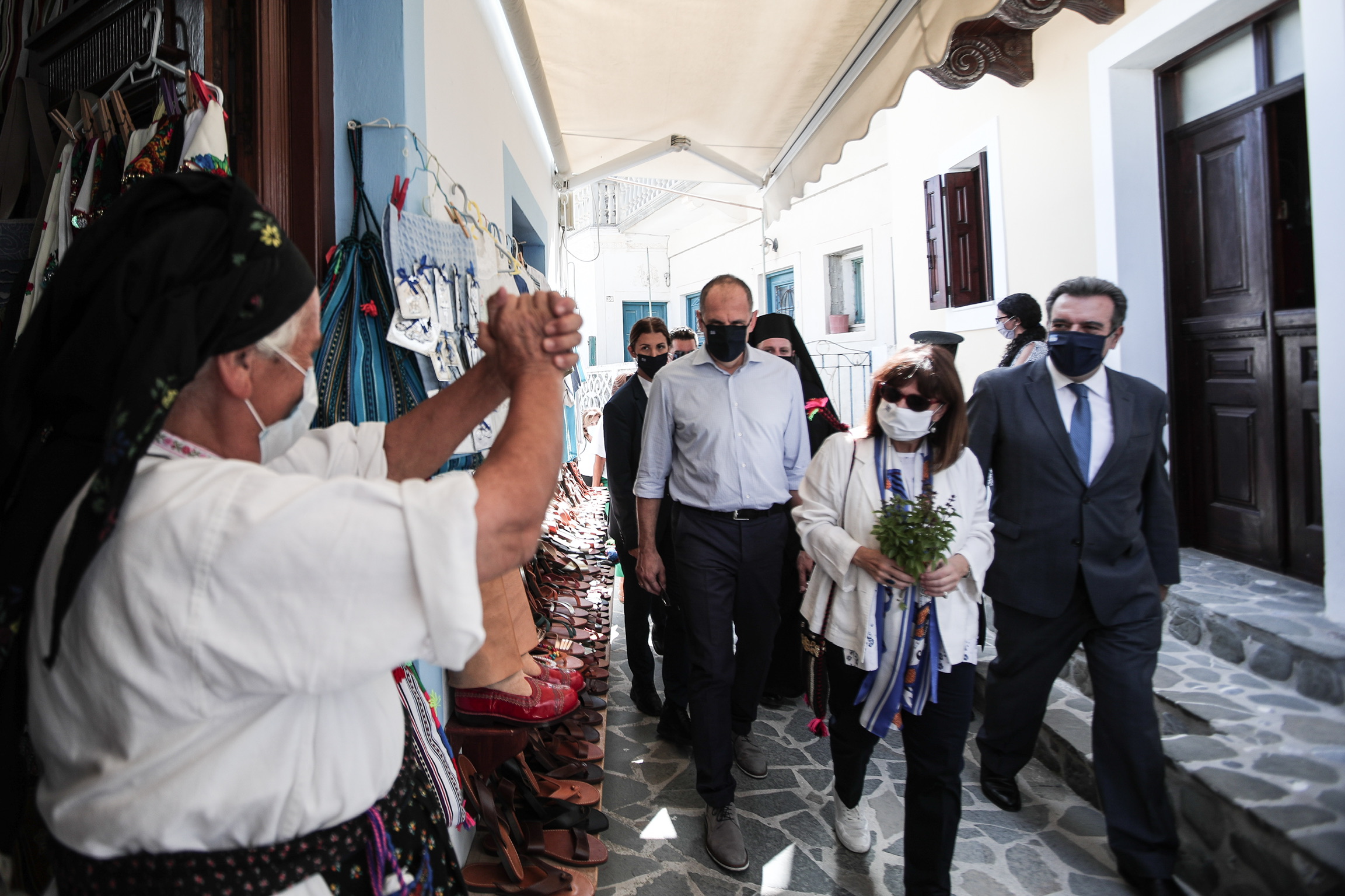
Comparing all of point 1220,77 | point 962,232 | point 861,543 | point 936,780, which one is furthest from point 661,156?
point 936,780

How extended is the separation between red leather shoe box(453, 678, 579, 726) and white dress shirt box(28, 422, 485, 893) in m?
1.50

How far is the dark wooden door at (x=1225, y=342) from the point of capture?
412 centimetres

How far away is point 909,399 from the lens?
8.24 ft

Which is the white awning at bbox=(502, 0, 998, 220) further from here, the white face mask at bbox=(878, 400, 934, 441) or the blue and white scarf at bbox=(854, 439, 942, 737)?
the blue and white scarf at bbox=(854, 439, 942, 737)

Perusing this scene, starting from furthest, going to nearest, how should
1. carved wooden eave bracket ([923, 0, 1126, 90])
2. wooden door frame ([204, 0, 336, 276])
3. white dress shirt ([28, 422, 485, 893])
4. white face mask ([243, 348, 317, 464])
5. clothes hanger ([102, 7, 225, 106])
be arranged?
1. carved wooden eave bracket ([923, 0, 1126, 90])
2. wooden door frame ([204, 0, 336, 276])
3. clothes hanger ([102, 7, 225, 106])
4. white face mask ([243, 348, 317, 464])
5. white dress shirt ([28, 422, 485, 893])

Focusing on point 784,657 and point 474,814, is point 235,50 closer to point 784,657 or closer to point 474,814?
Result: point 474,814

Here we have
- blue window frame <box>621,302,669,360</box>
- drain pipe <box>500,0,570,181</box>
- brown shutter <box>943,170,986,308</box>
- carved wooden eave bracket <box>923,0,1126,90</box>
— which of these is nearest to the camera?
drain pipe <box>500,0,570,181</box>

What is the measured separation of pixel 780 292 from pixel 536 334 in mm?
13766

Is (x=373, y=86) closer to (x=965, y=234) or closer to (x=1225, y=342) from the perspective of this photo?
(x=1225, y=342)

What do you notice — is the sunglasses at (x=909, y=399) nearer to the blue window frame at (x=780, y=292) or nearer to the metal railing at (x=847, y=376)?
the metal railing at (x=847, y=376)

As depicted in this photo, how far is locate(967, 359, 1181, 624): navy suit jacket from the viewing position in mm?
2783

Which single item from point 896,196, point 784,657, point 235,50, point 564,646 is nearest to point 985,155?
point 896,196

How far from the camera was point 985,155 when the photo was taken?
6223 mm

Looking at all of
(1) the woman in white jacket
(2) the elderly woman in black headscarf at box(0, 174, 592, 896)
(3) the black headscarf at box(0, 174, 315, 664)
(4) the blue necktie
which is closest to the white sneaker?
(1) the woman in white jacket
